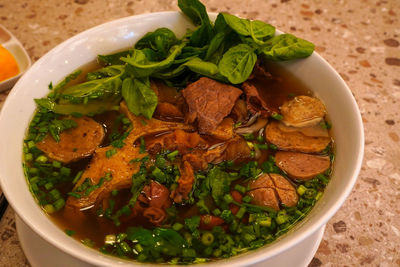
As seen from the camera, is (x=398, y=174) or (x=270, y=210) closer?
(x=270, y=210)

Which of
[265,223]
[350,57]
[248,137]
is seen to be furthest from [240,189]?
[350,57]

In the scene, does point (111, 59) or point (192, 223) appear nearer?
point (192, 223)

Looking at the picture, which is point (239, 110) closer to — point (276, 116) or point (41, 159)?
point (276, 116)

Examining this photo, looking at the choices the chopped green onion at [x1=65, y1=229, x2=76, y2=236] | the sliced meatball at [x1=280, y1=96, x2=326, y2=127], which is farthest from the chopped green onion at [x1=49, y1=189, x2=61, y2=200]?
the sliced meatball at [x1=280, y1=96, x2=326, y2=127]

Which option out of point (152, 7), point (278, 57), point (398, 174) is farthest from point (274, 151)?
point (152, 7)

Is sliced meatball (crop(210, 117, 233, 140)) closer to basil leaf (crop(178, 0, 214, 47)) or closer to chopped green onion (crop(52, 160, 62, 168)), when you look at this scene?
basil leaf (crop(178, 0, 214, 47))

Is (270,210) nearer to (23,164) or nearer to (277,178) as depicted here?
(277,178)

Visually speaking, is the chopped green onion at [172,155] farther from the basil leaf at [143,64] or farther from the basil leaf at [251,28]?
the basil leaf at [251,28]
